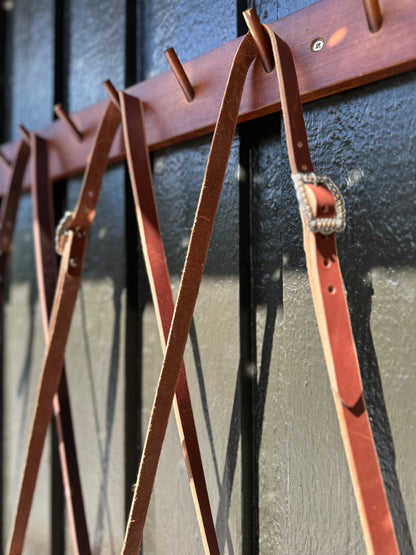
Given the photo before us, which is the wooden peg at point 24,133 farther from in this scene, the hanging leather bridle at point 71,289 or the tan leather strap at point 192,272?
the tan leather strap at point 192,272

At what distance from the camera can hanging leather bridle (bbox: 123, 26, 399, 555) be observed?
17.3 inches

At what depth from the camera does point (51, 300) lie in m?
0.80

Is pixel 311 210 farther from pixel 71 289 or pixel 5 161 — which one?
pixel 5 161

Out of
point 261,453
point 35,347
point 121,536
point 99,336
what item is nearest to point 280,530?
point 261,453

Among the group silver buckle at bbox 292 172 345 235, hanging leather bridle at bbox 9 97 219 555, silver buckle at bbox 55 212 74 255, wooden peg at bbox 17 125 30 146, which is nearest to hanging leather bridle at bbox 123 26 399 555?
silver buckle at bbox 292 172 345 235

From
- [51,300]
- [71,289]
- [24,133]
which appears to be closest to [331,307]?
[71,289]

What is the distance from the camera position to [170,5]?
74cm

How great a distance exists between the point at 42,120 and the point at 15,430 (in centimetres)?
57

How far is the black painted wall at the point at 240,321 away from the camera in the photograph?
0.51 metres

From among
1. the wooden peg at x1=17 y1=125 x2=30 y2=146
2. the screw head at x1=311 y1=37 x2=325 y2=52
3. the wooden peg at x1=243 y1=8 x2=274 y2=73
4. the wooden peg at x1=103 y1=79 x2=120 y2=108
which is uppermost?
the wooden peg at x1=17 y1=125 x2=30 y2=146

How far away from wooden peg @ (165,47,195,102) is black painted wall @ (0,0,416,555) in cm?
6

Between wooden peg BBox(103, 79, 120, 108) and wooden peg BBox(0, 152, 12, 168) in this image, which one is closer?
wooden peg BBox(103, 79, 120, 108)

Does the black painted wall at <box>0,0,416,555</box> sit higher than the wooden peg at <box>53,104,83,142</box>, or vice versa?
the wooden peg at <box>53,104,83,142</box>

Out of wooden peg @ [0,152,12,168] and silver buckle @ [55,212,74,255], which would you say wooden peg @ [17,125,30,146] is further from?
silver buckle @ [55,212,74,255]
